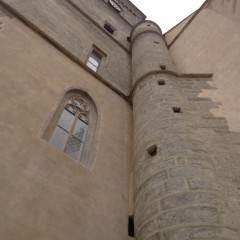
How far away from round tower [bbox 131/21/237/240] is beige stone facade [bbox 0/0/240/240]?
0.02 metres

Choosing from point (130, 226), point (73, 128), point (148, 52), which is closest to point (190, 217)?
point (130, 226)

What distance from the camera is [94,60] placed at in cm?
880

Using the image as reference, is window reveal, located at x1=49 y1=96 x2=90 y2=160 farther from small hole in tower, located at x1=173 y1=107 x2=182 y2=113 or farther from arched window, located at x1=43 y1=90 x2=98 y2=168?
small hole in tower, located at x1=173 y1=107 x2=182 y2=113

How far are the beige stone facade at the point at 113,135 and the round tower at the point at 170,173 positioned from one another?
18 millimetres

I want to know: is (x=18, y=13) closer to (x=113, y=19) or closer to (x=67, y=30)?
(x=67, y=30)

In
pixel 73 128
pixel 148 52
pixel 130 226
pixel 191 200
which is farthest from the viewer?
pixel 148 52

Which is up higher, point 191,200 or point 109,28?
point 109,28

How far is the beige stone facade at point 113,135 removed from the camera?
392cm

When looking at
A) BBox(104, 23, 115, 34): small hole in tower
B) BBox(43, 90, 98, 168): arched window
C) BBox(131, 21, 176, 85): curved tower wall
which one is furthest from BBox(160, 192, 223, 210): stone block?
BBox(104, 23, 115, 34): small hole in tower

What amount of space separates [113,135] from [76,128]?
813 mm

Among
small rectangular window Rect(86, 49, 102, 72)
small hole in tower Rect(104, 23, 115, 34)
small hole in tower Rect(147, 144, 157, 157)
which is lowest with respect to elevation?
small hole in tower Rect(147, 144, 157, 157)

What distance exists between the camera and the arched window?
5281 millimetres

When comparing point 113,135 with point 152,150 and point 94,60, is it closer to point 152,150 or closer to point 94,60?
point 152,150

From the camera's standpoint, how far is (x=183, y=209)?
3.99 m
